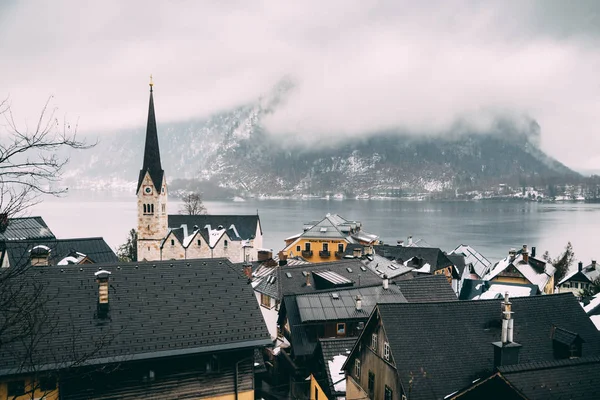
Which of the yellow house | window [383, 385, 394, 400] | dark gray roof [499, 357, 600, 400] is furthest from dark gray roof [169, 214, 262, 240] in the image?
dark gray roof [499, 357, 600, 400]

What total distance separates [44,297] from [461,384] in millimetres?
17001

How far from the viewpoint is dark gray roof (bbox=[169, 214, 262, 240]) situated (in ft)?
257

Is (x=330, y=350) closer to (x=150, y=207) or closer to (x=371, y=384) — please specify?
(x=371, y=384)

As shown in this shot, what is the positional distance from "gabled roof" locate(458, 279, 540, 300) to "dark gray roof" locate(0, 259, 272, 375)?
26.5 m

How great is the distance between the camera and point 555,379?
17.3m

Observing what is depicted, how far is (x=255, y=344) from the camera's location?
66.7ft

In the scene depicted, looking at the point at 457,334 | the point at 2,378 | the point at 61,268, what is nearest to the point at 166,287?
the point at 61,268

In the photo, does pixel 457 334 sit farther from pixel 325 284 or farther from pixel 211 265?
pixel 325 284

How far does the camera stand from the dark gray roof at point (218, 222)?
3086 inches

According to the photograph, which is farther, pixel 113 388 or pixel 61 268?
pixel 61 268

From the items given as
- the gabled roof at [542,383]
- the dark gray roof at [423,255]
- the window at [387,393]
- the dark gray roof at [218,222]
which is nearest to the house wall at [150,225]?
the dark gray roof at [218,222]

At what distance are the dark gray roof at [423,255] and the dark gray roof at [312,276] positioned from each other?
18935 mm

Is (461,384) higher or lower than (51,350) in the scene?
lower

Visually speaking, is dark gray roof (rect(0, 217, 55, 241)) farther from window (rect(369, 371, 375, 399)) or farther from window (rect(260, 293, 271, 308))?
window (rect(369, 371, 375, 399))
